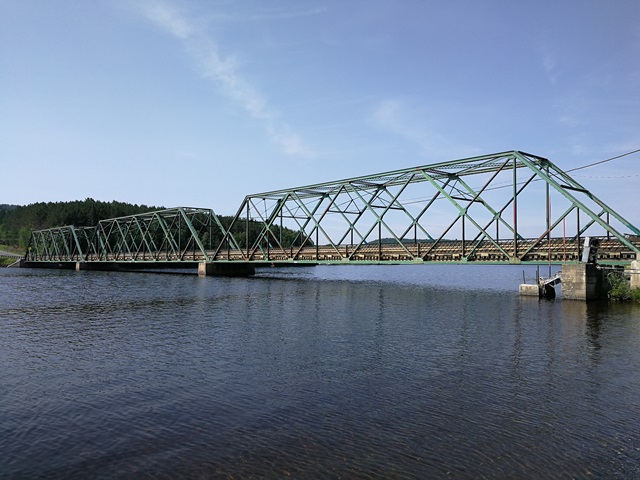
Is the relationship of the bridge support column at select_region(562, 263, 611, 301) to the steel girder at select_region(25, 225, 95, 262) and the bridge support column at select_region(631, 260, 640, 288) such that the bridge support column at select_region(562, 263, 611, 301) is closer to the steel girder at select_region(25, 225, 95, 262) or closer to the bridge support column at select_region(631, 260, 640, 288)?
the bridge support column at select_region(631, 260, 640, 288)

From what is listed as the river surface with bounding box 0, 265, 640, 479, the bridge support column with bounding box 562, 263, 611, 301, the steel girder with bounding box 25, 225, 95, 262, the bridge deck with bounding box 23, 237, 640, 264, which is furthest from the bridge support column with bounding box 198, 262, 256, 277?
the steel girder with bounding box 25, 225, 95, 262

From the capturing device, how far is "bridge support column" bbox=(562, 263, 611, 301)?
43.5 m

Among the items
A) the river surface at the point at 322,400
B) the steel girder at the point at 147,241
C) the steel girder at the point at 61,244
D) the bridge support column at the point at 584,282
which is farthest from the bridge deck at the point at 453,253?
the steel girder at the point at 61,244

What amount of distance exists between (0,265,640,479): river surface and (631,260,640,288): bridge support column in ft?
47.2

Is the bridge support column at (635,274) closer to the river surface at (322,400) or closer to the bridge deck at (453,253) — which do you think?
the bridge deck at (453,253)

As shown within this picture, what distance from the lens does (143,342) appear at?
84.2 feet

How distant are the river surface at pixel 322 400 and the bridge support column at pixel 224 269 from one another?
6911cm

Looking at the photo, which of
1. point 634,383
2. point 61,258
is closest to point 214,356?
point 634,383

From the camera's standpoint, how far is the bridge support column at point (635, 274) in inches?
1660

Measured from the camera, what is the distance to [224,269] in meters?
104

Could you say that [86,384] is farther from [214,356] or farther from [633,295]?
[633,295]

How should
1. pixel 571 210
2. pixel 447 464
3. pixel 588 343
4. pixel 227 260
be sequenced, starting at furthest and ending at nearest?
pixel 227 260, pixel 571 210, pixel 588 343, pixel 447 464

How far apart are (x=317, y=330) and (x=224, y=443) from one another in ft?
57.0

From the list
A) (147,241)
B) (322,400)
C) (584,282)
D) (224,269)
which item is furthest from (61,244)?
(322,400)
